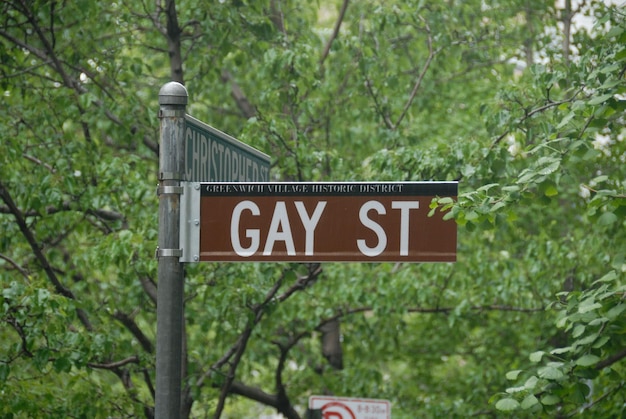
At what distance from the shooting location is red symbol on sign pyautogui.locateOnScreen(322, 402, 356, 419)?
961 cm

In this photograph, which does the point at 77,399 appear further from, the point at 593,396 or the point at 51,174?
the point at 593,396

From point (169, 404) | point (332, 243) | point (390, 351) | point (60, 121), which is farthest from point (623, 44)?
point (390, 351)

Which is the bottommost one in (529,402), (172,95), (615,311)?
(529,402)

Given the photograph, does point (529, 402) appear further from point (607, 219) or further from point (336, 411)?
point (336, 411)

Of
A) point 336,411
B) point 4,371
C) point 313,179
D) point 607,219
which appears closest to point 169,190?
point 607,219

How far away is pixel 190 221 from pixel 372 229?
2.27 feet

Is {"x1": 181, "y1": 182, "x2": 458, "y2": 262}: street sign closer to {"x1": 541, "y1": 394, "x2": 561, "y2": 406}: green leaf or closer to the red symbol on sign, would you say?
{"x1": 541, "y1": 394, "x2": 561, "y2": 406}: green leaf

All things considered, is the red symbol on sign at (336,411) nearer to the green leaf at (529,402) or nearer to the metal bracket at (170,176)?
the green leaf at (529,402)

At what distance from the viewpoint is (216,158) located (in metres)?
4.32

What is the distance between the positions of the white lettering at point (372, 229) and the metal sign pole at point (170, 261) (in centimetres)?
69

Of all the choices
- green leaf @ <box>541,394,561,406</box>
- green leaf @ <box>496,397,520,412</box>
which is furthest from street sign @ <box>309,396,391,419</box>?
green leaf @ <box>541,394,561,406</box>

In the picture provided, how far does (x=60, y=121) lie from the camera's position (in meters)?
9.44

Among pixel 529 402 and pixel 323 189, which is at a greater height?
pixel 323 189

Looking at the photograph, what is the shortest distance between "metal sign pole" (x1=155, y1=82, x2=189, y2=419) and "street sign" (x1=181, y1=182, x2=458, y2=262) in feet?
0.28
